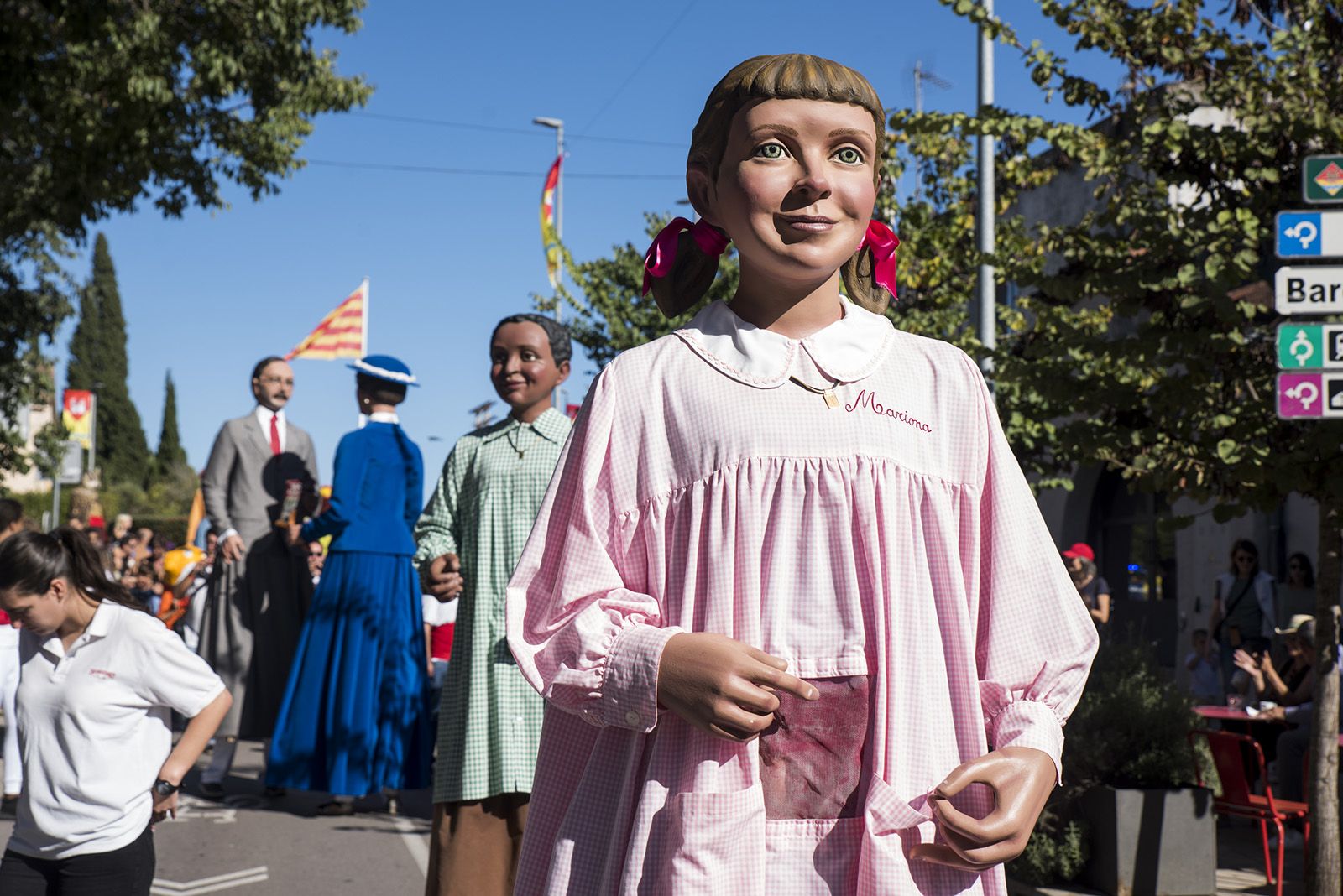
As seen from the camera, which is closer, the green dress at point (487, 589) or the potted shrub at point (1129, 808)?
the green dress at point (487, 589)

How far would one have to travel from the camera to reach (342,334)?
23.2m

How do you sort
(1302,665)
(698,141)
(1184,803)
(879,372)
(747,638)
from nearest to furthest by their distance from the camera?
(747,638) → (879,372) → (698,141) → (1184,803) → (1302,665)

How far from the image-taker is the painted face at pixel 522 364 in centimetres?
528

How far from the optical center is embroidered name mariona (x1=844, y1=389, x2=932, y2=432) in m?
2.11

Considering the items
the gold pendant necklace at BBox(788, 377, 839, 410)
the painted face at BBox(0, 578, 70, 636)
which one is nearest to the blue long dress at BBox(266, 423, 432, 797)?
the painted face at BBox(0, 578, 70, 636)

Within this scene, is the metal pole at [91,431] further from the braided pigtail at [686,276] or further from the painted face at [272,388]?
the braided pigtail at [686,276]

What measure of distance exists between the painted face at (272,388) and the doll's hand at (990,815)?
296 inches

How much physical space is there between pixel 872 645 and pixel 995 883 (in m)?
0.36

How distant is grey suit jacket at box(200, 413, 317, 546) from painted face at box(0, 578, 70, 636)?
4483 mm

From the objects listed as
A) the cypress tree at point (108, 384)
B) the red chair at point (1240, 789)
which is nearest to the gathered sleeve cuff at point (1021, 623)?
the red chair at point (1240, 789)

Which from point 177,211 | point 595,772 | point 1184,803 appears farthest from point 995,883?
point 177,211

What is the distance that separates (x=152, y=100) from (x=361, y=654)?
8.12m

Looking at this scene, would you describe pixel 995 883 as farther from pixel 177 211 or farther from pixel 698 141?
pixel 177 211

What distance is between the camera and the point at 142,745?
4.16 m
